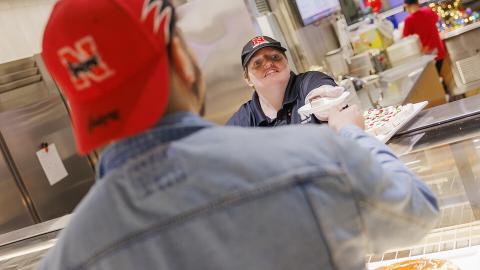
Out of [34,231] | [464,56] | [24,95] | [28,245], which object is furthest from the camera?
[464,56]

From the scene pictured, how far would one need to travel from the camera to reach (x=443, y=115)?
185 centimetres

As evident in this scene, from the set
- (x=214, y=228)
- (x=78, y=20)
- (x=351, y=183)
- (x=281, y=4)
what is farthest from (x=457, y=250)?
(x=281, y=4)

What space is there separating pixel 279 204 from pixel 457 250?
1.09 m

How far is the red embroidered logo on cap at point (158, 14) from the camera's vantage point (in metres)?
0.70

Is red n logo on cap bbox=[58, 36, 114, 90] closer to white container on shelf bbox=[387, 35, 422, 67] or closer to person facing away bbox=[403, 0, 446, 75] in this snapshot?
white container on shelf bbox=[387, 35, 422, 67]

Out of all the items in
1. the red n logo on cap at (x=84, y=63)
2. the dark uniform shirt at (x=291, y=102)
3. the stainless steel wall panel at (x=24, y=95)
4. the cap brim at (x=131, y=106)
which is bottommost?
the dark uniform shirt at (x=291, y=102)

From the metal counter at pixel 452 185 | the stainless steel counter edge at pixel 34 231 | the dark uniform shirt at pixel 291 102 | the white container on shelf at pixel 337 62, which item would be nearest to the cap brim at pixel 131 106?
the metal counter at pixel 452 185

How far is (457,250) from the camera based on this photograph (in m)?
1.56

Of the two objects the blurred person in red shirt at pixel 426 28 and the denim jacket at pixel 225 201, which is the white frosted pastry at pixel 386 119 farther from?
the blurred person in red shirt at pixel 426 28

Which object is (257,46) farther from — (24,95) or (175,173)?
(24,95)

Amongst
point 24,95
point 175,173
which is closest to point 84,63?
point 175,173

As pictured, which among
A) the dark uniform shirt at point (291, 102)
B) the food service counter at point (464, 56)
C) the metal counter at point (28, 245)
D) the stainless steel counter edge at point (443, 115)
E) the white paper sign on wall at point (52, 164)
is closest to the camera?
the stainless steel counter edge at point (443, 115)

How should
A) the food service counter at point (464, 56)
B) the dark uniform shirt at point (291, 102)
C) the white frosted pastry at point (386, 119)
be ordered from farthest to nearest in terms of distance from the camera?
the food service counter at point (464, 56) < the dark uniform shirt at point (291, 102) < the white frosted pastry at point (386, 119)

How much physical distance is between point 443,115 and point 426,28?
14.7 ft
